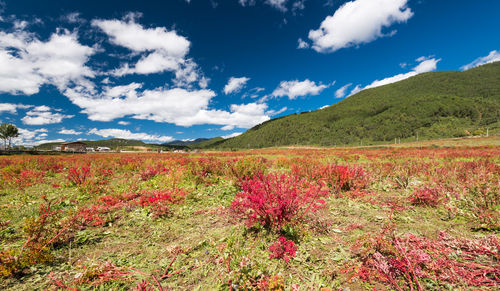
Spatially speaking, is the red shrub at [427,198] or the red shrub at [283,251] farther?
the red shrub at [427,198]

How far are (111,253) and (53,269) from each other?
0.61 m

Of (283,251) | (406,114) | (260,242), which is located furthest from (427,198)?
(406,114)

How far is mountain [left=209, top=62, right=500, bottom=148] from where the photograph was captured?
74.9 meters

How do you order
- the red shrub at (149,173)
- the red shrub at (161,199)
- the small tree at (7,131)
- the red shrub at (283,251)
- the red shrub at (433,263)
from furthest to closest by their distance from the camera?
the small tree at (7,131), the red shrub at (149,173), the red shrub at (161,199), the red shrub at (283,251), the red shrub at (433,263)

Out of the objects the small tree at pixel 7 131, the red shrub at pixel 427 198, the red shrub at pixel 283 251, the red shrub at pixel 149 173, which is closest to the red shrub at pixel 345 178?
the red shrub at pixel 427 198

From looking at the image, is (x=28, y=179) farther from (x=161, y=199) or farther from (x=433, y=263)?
(x=433, y=263)

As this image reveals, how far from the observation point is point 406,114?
9088cm

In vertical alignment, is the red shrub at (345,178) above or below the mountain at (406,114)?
below

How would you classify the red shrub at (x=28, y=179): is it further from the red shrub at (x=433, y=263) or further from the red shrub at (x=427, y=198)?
the red shrub at (x=427, y=198)

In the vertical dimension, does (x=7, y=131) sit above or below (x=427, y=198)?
above

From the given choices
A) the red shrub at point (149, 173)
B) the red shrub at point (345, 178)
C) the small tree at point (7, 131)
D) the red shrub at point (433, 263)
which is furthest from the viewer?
the small tree at point (7, 131)

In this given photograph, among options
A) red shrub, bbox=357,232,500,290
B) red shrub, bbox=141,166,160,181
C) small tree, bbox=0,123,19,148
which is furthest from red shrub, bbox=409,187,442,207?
small tree, bbox=0,123,19,148

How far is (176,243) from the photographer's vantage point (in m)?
3.07

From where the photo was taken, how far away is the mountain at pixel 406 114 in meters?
74.9
